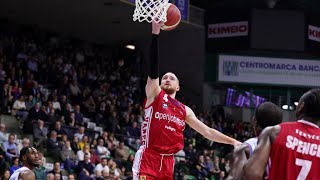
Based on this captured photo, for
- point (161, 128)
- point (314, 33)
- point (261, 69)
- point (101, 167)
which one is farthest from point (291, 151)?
point (314, 33)

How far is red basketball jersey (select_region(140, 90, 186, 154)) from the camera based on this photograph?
293 inches

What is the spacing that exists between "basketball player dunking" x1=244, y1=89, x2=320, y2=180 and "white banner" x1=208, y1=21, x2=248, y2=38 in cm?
2548

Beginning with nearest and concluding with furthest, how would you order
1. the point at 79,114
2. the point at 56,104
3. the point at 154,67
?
the point at 154,67 < the point at 56,104 < the point at 79,114

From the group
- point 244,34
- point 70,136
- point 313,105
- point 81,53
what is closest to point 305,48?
point 244,34

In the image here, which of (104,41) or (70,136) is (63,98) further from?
(104,41)

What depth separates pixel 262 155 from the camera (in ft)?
14.3

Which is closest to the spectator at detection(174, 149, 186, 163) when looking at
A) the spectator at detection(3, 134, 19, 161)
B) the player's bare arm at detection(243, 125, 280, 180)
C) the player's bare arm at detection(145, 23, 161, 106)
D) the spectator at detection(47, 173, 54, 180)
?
the spectator at detection(3, 134, 19, 161)

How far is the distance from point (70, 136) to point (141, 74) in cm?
1281

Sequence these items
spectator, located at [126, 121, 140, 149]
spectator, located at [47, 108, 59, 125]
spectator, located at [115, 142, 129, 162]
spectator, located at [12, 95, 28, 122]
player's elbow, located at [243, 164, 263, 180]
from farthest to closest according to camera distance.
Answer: spectator, located at [126, 121, 140, 149], spectator, located at [115, 142, 129, 162], spectator, located at [47, 108, 59, 125], spectator, located at [12, 95, 28, 122], player's elbow, located at [243, 164, 263, 180]

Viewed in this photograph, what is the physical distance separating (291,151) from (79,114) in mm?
16033

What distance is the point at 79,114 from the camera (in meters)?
20.1

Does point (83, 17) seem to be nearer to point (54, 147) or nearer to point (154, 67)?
point (54, 147)

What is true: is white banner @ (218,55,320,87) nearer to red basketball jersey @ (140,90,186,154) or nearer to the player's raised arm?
red basketball jersey @ (140,90,186,154)

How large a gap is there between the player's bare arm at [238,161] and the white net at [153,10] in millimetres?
2706
